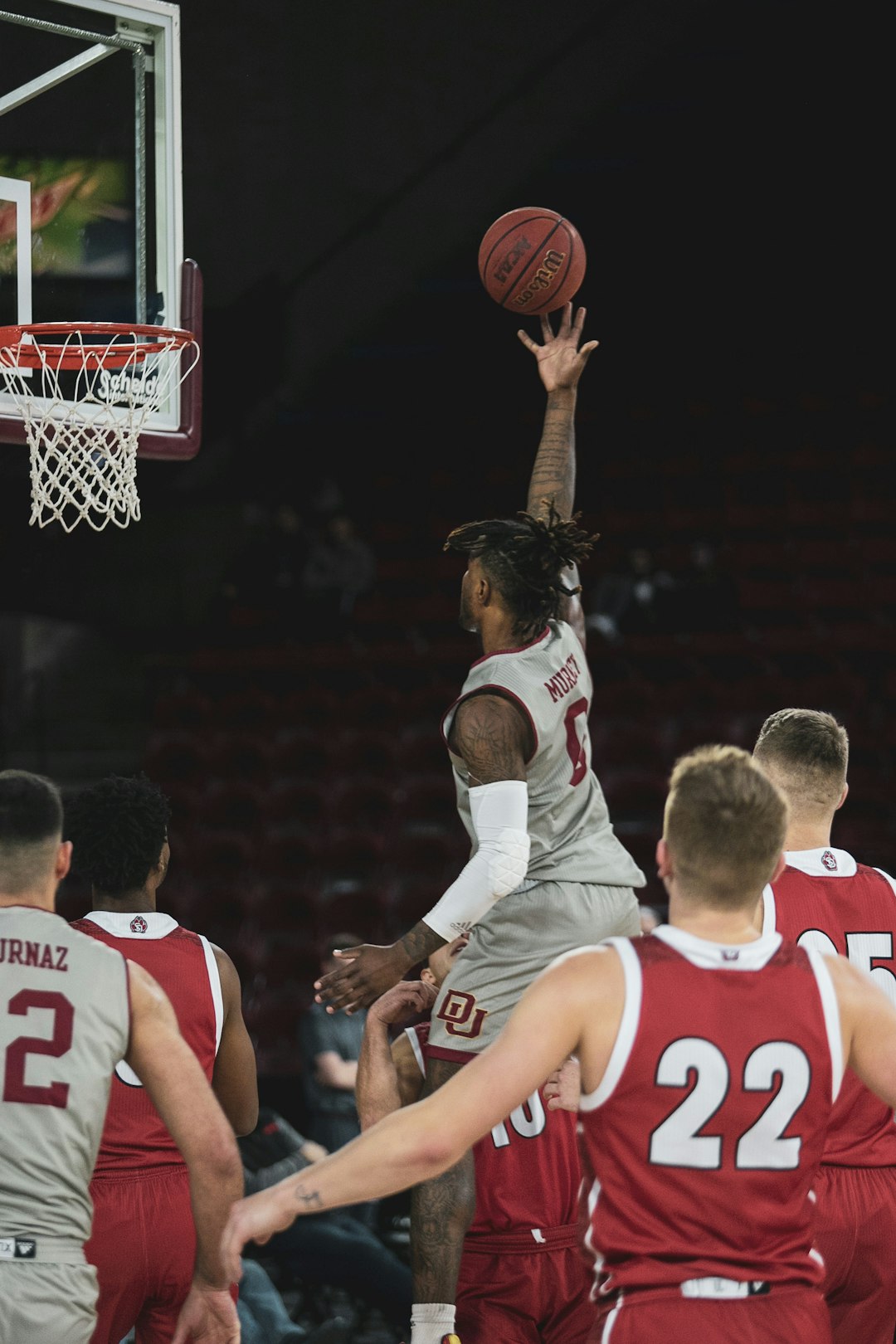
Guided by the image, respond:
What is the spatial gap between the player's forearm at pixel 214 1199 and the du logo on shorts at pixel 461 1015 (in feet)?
4.18

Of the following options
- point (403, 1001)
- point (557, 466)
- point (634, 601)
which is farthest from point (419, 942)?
point (634, 601)

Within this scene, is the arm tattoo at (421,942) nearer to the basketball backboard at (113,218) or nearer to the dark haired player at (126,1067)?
the dark haired player at (126,1067)

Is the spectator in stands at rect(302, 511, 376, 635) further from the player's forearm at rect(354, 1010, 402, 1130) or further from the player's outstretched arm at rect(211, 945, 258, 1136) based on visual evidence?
the player's outstretched arm at rect(211, 945, 258, 1136)

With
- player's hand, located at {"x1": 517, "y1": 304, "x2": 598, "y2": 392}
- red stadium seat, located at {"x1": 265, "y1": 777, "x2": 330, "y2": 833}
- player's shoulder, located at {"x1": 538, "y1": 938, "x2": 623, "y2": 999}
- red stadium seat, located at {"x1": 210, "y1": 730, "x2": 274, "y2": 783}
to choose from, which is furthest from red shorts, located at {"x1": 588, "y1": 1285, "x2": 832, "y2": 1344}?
red stadium seat, located at {"x1": 210, "y1": 730, "x2": 274, "y2": 783}

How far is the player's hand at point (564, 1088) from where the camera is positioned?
125 inches

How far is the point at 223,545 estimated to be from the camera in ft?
46.7

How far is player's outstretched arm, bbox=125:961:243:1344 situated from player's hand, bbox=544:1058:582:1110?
0.67 meters

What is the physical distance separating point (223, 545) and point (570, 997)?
12.0 m

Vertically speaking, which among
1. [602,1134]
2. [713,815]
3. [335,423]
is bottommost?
[602,1134]

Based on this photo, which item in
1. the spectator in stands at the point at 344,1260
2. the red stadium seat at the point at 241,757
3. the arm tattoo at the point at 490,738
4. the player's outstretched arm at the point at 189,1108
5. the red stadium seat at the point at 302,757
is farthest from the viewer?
the red stadium seat at the point at 241,757

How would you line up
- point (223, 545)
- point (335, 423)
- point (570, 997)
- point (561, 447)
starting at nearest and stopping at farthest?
1. point (570, 997)
2. point (561, 447)
3. point (223, 545)
4. point (335, 423)

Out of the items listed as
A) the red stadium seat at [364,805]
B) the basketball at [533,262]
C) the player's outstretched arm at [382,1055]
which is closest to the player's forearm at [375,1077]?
the player's outstretched arm at [382,1055]

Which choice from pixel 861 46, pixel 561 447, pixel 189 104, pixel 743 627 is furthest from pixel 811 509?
pixel 561 447

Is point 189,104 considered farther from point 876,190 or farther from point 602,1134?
point 602,1134
